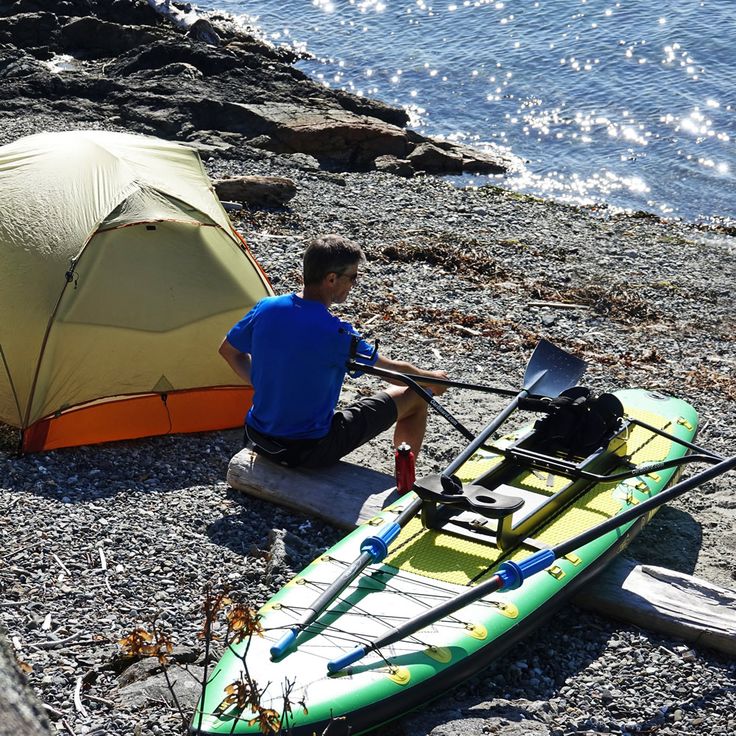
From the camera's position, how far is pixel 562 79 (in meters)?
30.4

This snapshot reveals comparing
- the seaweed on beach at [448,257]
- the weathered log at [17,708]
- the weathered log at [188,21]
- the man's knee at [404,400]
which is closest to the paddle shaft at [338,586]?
the man's knee at [404,400]

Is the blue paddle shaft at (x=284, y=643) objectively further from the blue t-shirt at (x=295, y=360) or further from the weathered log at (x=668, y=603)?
the blue t-shirt at (x=295, y=360)

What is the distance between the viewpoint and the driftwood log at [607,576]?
618 cm

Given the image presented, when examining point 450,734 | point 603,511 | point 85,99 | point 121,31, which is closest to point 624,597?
point 603,511

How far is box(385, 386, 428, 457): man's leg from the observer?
7.78m

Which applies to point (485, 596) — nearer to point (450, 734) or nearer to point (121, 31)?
point (450, 734)

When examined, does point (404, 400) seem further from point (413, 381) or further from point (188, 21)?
point (188, 21)

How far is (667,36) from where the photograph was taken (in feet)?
106

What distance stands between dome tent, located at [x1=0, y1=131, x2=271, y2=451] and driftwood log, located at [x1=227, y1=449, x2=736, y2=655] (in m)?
1.31

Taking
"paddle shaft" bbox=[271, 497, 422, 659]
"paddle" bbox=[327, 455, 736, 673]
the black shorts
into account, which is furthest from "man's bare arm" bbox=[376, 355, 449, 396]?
"paddle" bbox=[327, 455, 736, 673]

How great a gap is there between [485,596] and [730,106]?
24768mm

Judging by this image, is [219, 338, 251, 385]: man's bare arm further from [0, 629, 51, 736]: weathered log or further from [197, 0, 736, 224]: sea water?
[197, 0, 736, 224]: sea water

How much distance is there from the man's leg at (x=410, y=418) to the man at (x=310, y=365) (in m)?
0.05

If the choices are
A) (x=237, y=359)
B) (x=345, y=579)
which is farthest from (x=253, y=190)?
(x=345, y=579)
